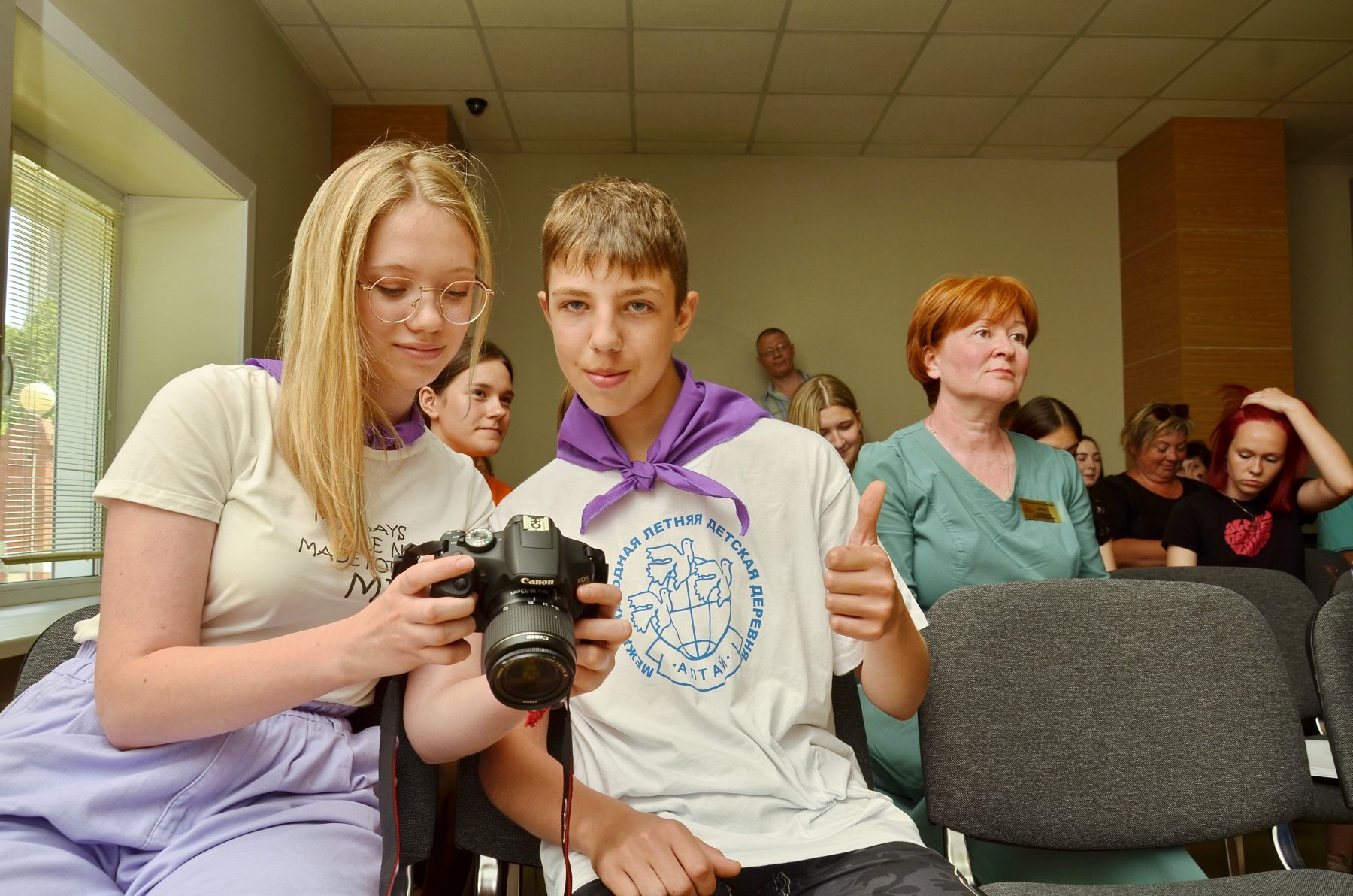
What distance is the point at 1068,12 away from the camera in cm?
420

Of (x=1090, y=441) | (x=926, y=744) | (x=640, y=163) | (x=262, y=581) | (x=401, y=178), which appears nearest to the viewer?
(x=262, y=581)

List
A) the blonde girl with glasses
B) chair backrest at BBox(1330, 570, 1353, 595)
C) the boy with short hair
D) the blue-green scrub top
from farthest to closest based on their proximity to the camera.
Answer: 1. the blue-green scrub top
2. chair backrest at BBox(1330, 570, 1353, 595)
3. the boy with short hair
4. the blonde girl with glasses

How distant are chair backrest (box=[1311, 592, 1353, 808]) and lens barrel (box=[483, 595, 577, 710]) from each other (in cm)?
115

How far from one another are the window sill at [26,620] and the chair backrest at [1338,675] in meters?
2.42

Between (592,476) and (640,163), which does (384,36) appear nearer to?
(640,163)

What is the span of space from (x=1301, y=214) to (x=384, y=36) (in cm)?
558

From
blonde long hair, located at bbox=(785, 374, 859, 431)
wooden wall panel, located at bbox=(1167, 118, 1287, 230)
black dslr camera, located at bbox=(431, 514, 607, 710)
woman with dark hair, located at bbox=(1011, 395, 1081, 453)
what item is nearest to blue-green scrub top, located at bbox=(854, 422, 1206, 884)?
black dslr camera, located at bbox=(431, 514, 607, 710)

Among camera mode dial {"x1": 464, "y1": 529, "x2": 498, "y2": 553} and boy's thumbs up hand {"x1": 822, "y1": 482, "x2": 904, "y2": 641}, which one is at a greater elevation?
camera mode dial {"x1": 464, "y1": 529, "x2": 498, "y2": 553}

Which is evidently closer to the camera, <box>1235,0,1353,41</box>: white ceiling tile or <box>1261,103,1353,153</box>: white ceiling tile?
<box>1235,0,1353,41</box>: white ceiling tile

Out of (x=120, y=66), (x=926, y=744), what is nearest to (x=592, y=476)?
(x=926, y=744)

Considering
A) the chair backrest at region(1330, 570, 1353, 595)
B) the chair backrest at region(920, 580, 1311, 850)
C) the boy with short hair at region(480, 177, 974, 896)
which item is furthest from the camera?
the chair backrest at region(1330, 570, 1353, 595)

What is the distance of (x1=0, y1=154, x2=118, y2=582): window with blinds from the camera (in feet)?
9.70

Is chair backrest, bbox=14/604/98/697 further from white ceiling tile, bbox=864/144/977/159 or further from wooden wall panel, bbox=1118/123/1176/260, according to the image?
wooden wall panel, bbox=1118/123/1176/260

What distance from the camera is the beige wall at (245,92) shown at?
3133 millimetres
